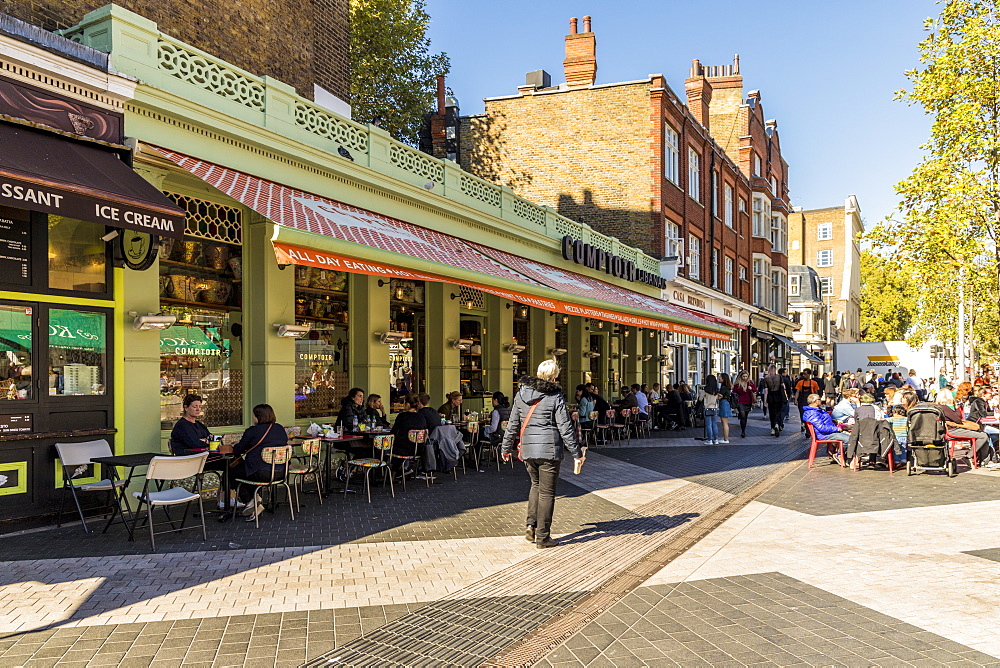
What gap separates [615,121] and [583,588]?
2295 centimetres

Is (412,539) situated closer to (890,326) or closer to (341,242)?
(341,242)

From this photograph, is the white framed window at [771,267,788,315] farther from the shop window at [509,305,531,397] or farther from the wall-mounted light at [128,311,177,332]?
the wall-mounted light at [128,311,177,332]

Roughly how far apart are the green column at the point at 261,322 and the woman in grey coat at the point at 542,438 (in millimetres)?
4715

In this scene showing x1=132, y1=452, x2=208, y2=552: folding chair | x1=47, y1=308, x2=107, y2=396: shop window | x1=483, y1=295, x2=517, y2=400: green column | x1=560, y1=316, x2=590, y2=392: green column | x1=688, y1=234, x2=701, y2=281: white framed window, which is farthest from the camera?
x1=688, y1=234, x2=701, y2=281: white framed window

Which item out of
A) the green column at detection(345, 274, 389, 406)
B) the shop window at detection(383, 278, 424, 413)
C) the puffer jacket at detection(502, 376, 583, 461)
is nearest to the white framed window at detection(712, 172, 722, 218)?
the shop window at detection(383, 278, 424, 413)

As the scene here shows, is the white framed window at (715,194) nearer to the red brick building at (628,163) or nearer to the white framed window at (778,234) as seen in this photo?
the red brick building at (628,163)

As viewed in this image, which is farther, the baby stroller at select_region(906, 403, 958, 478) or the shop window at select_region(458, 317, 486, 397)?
the shop window at select_region(458, 317, 486, 397)

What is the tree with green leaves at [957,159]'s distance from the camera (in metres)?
16.1

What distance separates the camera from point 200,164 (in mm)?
9094

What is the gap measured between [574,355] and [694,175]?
12.1 meters

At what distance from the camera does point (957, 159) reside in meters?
16.8

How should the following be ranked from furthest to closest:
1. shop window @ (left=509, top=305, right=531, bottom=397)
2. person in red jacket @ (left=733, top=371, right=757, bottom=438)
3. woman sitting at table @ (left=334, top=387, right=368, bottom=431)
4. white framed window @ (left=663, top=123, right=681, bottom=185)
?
white framed window @ (left=663, top=123, right=681, bottom=185)
person in red jacket @ (left=733, top=371, right=757, bottom=438)
shop window @ (left=509, top=305, right=531, bottom=397)
woman sitting at table @ (left=334, top=387, right=368, bottom=431)

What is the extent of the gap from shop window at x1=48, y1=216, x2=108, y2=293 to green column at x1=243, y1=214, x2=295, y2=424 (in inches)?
96.6

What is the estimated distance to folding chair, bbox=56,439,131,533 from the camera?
7.76 meters
